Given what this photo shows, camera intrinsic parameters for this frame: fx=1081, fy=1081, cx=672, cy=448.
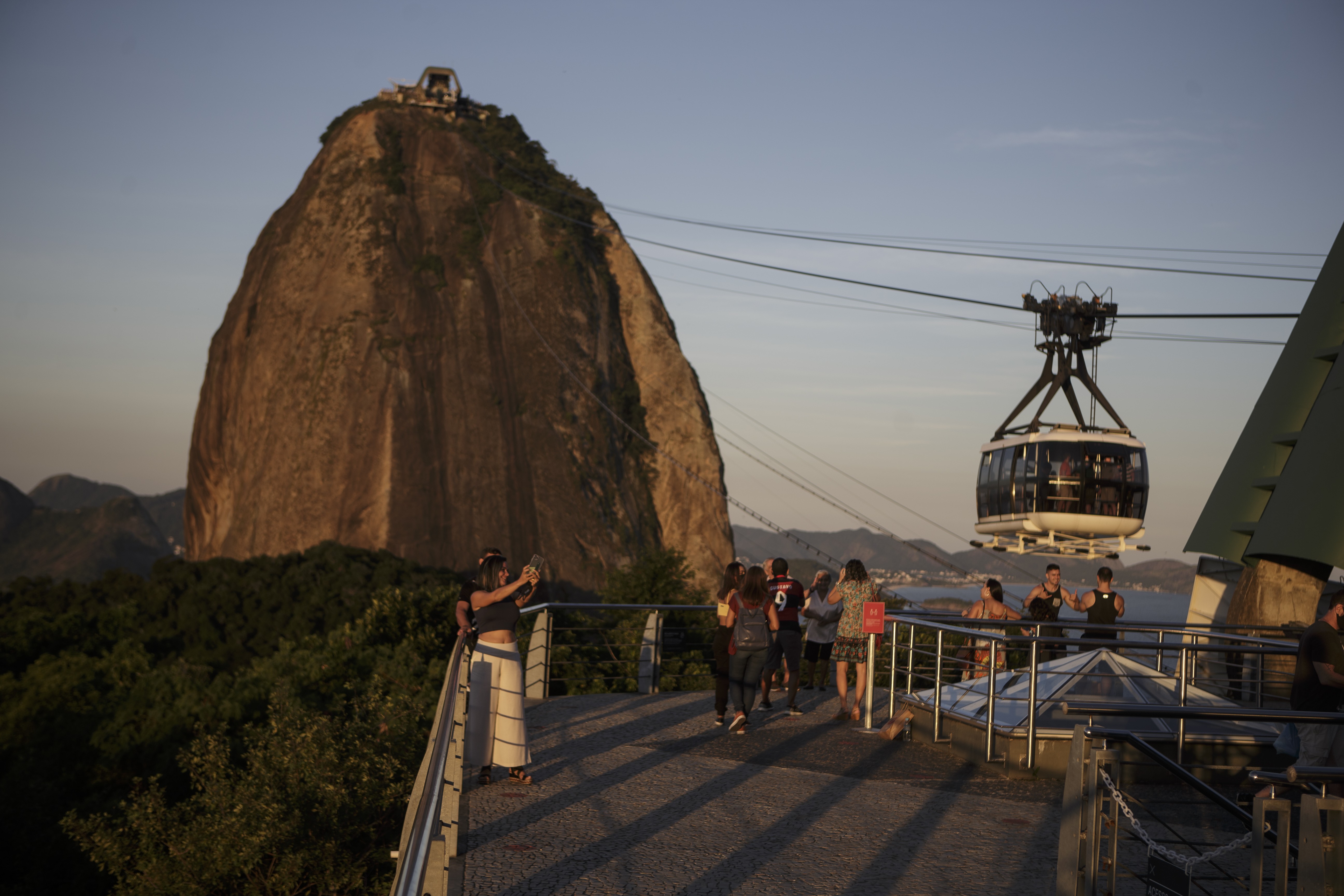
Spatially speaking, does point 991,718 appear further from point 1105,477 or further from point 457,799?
point 1105,477

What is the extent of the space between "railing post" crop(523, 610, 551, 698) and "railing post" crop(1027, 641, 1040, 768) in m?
6.61

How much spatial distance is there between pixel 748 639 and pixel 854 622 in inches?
70.0

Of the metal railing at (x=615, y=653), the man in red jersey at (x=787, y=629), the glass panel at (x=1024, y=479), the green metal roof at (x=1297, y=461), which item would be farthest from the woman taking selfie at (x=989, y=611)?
the glass panel at (x=1024, y=479)

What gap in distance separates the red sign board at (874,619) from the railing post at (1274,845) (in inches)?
289

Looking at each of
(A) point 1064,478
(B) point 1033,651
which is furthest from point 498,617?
(A) point 1064,478

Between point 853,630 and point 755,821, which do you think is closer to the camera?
point 755,821

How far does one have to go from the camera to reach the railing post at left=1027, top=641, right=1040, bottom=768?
903 cm

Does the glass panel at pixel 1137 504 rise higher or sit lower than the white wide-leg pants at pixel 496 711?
higher

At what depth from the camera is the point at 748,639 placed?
37.2 feet

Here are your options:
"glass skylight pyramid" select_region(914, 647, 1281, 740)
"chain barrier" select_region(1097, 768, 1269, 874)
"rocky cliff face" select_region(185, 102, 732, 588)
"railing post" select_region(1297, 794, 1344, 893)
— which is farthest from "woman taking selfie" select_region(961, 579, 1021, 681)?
"rocky cliff face" select_region(185, 102, 732, 588)

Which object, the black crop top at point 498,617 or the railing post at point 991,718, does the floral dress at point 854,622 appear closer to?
the railing post at point 991,718

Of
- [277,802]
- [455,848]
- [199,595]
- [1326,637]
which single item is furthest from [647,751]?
[199,595]

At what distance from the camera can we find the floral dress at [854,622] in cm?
1253

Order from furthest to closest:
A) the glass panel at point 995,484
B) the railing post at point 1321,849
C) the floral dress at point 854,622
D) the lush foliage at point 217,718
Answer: the glass panel at point 995,484, the floral dress at point 854,622, the lush foliage at point 217,718, the railing post at point 1321,849
